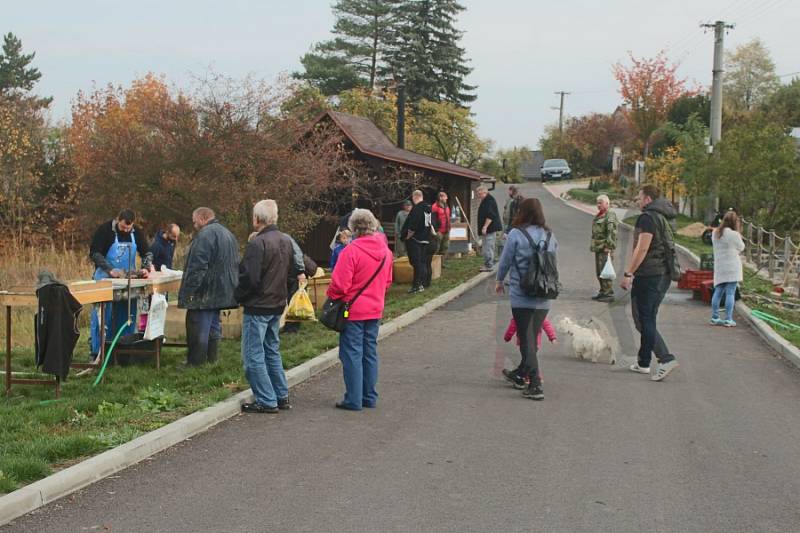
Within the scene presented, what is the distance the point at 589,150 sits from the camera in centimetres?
7456

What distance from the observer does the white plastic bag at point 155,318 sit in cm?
947

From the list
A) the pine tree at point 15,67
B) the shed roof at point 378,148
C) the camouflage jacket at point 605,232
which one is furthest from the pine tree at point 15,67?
the camouflage jacket at point 605,232

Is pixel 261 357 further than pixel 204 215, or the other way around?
pixel 204 215

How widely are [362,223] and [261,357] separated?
147 cm

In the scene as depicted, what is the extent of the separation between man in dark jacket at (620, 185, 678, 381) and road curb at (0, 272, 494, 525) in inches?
141

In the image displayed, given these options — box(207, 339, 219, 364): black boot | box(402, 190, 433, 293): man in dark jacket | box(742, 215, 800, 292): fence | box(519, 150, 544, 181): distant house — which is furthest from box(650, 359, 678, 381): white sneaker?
box(519, 150, 544, 181): distant house

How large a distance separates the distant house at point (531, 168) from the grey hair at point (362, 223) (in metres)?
69.7

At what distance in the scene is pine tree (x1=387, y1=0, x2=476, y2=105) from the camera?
6359cm

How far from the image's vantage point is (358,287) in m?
8.24

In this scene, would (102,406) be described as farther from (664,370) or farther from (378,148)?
(378,148)

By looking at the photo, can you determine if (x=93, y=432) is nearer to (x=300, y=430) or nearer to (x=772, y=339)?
(x=300, y=430)

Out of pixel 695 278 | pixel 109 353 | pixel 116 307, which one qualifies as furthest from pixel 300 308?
pixel 695 278

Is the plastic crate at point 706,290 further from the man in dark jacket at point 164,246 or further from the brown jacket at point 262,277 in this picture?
the brown jacket at point 262,277

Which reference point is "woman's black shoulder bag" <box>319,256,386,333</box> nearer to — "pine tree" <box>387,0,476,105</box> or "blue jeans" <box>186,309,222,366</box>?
"blue jeans" <box>186,309,222,366</box>
